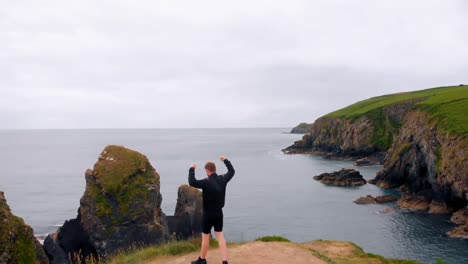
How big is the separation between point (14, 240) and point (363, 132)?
109 m

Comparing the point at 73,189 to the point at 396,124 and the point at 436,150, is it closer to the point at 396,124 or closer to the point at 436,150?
the point at 436,150

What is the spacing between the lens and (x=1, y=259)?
19156 mm

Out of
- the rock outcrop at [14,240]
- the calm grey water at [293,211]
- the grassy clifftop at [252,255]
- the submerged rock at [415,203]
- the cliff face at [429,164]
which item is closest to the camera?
the grassy clifftop at [252,255]

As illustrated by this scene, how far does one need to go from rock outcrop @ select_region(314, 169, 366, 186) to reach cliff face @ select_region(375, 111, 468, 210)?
3563 mm

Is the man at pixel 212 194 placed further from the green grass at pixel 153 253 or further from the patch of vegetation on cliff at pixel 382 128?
the patch of vegetation on cliff at pixel 382 128

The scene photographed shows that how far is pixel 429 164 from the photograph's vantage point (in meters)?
57.9

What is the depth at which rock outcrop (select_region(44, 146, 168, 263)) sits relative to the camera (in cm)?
3166

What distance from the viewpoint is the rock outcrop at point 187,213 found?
38.1 meters

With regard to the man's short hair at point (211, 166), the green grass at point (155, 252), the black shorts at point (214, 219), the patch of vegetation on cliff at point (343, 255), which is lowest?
the patch of vegetation on cliff at point (343, 255)

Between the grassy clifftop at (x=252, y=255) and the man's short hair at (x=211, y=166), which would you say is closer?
the man's short hair at (x=211, y=166)

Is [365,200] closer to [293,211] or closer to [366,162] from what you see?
[293,211]

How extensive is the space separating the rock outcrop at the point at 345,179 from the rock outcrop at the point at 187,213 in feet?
142

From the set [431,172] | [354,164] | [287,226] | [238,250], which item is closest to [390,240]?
[287,226]

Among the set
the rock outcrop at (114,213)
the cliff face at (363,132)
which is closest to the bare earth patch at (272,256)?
the rock outcrop at (114,213)
